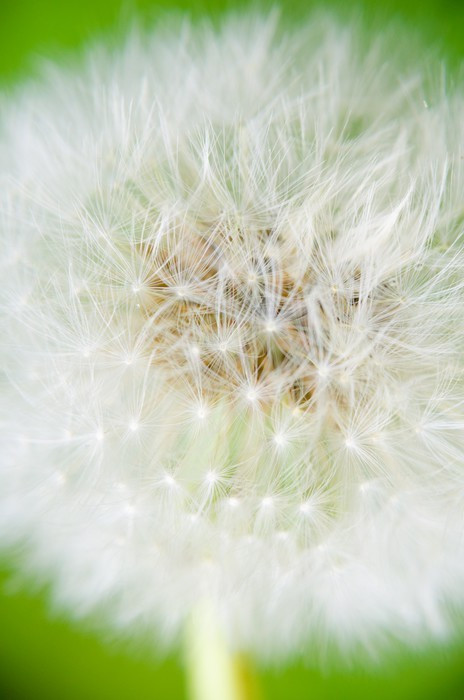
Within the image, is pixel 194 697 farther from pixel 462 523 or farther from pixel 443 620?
pixel 462 523

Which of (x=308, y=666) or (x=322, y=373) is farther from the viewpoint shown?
(x=308, y=666)

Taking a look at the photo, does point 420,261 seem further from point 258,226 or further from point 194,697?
point 194,697

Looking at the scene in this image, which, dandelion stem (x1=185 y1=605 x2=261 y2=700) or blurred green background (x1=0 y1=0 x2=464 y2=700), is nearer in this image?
dandelion stem (x1=185 y1=605 x2=261 y2=700)

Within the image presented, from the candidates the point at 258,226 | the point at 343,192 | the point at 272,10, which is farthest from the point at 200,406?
the point at 272,10

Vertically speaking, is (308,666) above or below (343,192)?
below

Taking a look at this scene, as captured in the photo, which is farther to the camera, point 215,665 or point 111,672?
point 111,672

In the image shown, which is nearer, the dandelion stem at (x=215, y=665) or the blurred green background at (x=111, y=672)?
the dandelion stem at (x=215, y=665)

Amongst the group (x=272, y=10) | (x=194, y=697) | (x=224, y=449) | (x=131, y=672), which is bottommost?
(x=194, y=697)

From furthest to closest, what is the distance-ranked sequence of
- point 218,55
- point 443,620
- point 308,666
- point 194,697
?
point 308,666 < point 194,697 < point 443,620 < point 218,55

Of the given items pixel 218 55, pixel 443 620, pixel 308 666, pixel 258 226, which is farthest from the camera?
pixel 308 666

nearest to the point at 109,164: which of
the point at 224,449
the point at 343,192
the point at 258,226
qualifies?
the point at 258,226
